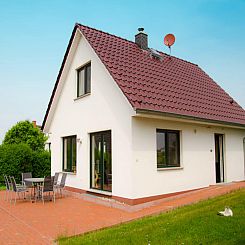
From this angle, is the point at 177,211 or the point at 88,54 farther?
the point at 88,54

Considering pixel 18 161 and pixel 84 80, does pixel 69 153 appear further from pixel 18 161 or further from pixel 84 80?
pixel 18 161

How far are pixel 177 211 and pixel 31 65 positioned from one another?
1111 cm

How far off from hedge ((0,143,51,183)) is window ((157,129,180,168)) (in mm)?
10176

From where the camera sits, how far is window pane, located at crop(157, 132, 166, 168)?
10573mm

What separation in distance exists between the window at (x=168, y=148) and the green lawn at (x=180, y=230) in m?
3.05

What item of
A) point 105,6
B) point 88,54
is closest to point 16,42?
point 88,54

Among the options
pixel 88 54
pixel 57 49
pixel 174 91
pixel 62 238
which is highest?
pixel 57 49

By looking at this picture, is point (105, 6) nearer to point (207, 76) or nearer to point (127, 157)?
point (127, 157)

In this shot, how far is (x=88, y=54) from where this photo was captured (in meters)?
12.8

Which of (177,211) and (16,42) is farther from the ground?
(16,42)

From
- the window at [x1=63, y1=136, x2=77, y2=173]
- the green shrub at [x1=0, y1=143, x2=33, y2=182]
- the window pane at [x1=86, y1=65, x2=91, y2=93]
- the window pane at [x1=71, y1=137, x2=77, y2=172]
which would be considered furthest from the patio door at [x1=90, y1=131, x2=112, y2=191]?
the green shrub at [x1=0, y1=143, x2=33, y2=182]

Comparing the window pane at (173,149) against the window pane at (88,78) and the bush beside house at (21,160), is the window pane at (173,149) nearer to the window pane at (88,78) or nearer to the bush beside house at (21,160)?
the window pane at (88,78)

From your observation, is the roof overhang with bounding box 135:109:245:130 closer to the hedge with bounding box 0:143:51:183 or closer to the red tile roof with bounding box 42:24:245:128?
the red tile roof with bounding box 42:24:245:128

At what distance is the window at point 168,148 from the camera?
420 inches
